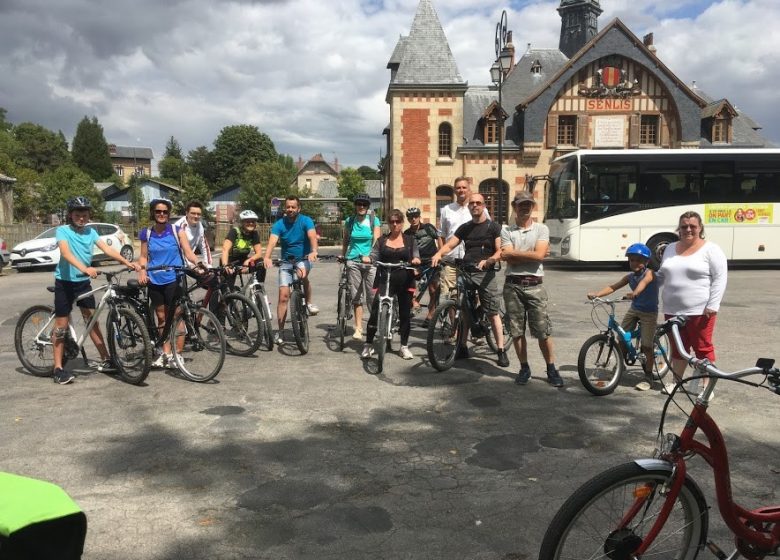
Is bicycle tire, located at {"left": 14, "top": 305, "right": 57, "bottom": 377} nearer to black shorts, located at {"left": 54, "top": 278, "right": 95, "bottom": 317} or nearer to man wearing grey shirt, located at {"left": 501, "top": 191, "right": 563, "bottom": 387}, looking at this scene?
black shorts, located at {"left": 54, "top": 278, "right": 95, "bottom": 317}

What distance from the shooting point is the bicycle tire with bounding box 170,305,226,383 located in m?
6.28

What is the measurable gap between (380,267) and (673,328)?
14.0ft

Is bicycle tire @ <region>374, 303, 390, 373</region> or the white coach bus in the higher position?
the white coach bus

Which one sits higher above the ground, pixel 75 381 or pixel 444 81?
pixel 444 81

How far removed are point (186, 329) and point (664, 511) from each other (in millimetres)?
5166

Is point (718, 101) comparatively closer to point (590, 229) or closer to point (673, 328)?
point (590, 229)

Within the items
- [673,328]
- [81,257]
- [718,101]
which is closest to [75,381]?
[81,257]

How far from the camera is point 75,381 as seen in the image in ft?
20.7

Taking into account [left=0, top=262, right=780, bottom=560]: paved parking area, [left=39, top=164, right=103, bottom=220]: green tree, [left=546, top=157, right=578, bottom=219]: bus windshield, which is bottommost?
[left=0, top=262, right=780, bottom=560]: paved parking area

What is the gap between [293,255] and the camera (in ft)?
26.1

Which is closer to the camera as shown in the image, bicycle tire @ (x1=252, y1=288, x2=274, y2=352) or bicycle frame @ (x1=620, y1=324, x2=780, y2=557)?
bicycle frame @ (x1=620, y1=324, x2=780, y2=557)

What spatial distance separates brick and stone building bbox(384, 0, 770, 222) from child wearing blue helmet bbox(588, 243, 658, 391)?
26.0 m

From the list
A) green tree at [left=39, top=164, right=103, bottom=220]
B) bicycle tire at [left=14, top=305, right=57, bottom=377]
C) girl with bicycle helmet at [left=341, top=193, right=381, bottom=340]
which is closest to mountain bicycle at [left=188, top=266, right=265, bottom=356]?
girl with bicycle helmet at [left=341, top=193, right=381, bottom=340]

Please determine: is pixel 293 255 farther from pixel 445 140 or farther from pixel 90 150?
pixel 90 150
